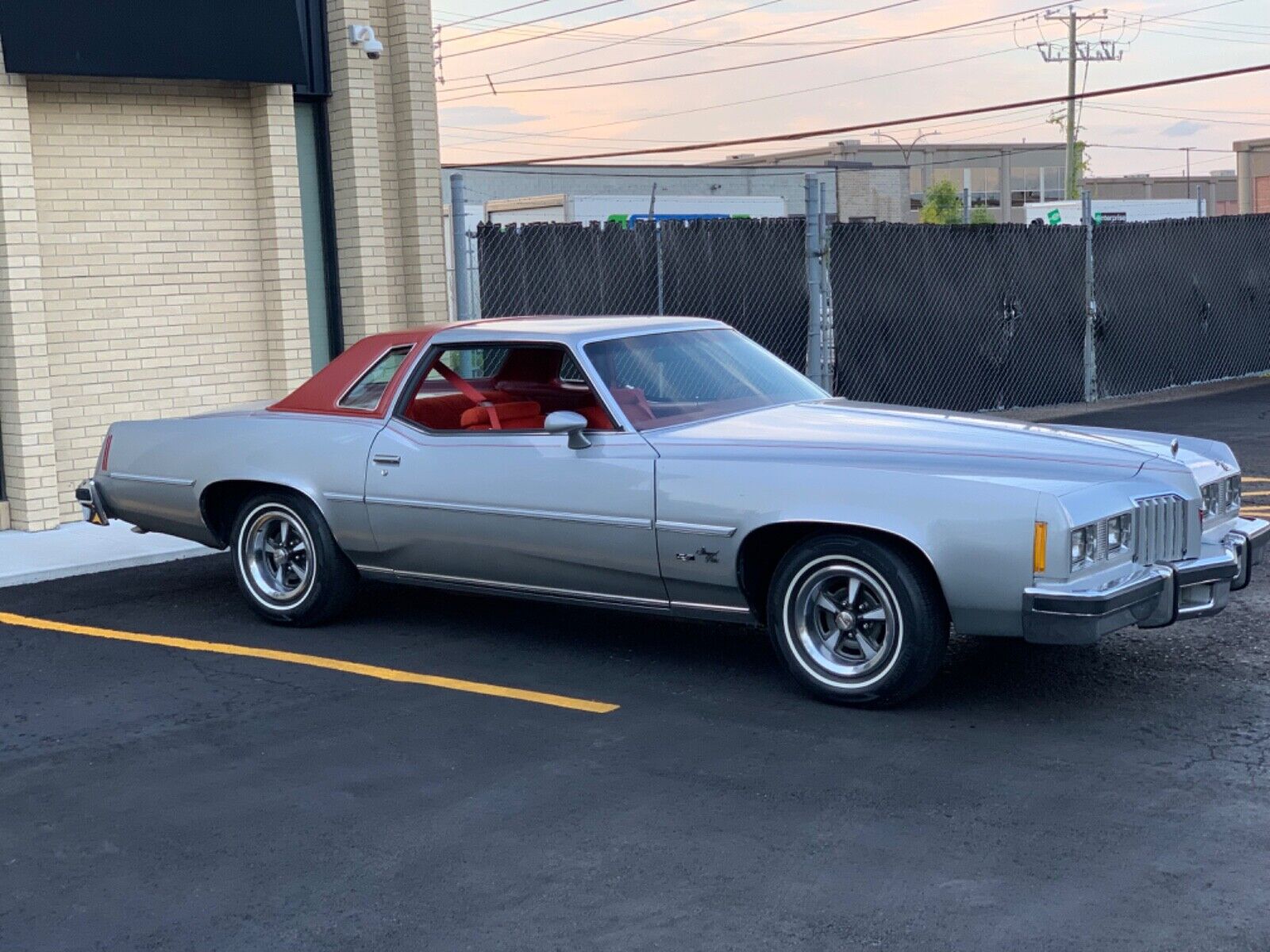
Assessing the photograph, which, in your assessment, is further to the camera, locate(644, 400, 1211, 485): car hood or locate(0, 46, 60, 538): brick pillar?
locate(0, 46, 60, 538): brick pillar

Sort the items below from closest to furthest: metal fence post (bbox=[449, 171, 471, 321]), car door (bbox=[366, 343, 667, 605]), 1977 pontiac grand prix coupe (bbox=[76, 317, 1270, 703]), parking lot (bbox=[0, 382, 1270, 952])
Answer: parking lot (bbox=[0, 382, 1270, 952]), 1977 pontiac grand prix coupe (bbox=[76, 317, 1270, 703]), car door (bbox=[366, 343, 667, 605]), metal fence post (bbox=[449, 171, 471, 321])

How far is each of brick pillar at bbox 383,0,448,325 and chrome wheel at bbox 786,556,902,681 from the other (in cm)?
749

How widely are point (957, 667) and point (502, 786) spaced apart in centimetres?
224

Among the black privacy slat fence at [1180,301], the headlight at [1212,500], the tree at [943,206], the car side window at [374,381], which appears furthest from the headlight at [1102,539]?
the tree at [943,206]

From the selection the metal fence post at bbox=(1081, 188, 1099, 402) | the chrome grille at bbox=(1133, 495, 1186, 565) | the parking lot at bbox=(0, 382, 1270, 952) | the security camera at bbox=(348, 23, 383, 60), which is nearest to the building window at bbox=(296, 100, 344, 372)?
the security camera at bbox=(348, 23, 383, 60)

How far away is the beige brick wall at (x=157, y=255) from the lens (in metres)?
11.3

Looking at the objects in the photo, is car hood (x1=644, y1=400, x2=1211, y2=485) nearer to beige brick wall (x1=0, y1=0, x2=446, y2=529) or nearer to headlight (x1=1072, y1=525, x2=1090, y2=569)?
headlight (x1=1072, y1=525, x2=1090, y2=569)

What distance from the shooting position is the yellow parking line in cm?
626

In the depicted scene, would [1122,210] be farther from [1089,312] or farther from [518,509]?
[518,509]

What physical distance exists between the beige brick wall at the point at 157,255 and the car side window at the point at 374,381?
4534mm

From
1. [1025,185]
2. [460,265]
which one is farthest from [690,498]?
[1025,185]

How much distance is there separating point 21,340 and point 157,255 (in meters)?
1.38

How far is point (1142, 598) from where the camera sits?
5648 mm

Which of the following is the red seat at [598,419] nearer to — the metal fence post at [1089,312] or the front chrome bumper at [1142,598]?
the front chrome bumper at [1142,598]
